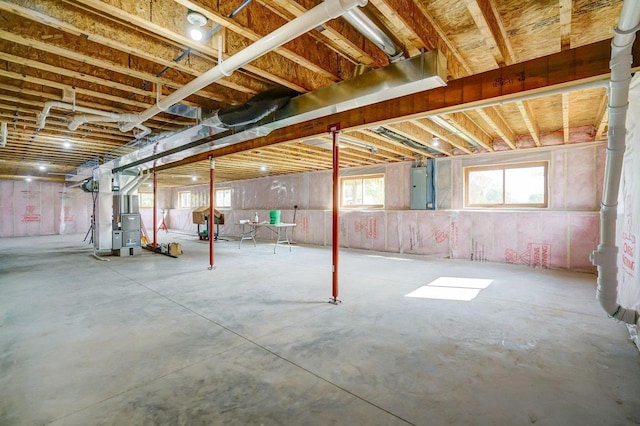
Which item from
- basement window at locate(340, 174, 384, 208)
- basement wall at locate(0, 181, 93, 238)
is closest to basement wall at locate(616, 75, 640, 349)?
basement window at locate(340, 174, 384, 208)

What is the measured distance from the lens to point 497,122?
4.21m

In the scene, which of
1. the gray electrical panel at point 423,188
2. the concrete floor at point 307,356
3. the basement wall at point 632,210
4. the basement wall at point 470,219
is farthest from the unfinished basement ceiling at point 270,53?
the gray electrical panel at point 423,188

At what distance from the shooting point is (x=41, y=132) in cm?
464

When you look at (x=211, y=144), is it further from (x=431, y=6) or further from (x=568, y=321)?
(x=568, y=321)

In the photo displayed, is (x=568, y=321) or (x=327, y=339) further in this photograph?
(x=568, y=321)

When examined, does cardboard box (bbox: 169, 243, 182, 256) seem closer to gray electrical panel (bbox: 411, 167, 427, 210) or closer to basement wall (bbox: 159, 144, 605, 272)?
basement wall (bbox: 159, 144, 605, 272)

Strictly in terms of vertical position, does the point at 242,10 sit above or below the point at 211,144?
above

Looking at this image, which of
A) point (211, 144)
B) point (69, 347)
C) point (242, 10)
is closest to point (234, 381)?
point (69, 347)

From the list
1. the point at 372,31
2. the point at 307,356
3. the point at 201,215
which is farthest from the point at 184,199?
the point at 372,31

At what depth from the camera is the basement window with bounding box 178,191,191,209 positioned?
14492mm

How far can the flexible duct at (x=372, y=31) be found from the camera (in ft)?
5.83

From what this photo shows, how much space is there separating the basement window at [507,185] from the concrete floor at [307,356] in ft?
6.79

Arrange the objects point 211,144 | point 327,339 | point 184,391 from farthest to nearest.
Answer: point 211,144
point 327,339
point 184,391

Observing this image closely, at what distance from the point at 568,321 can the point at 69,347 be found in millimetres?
4499
